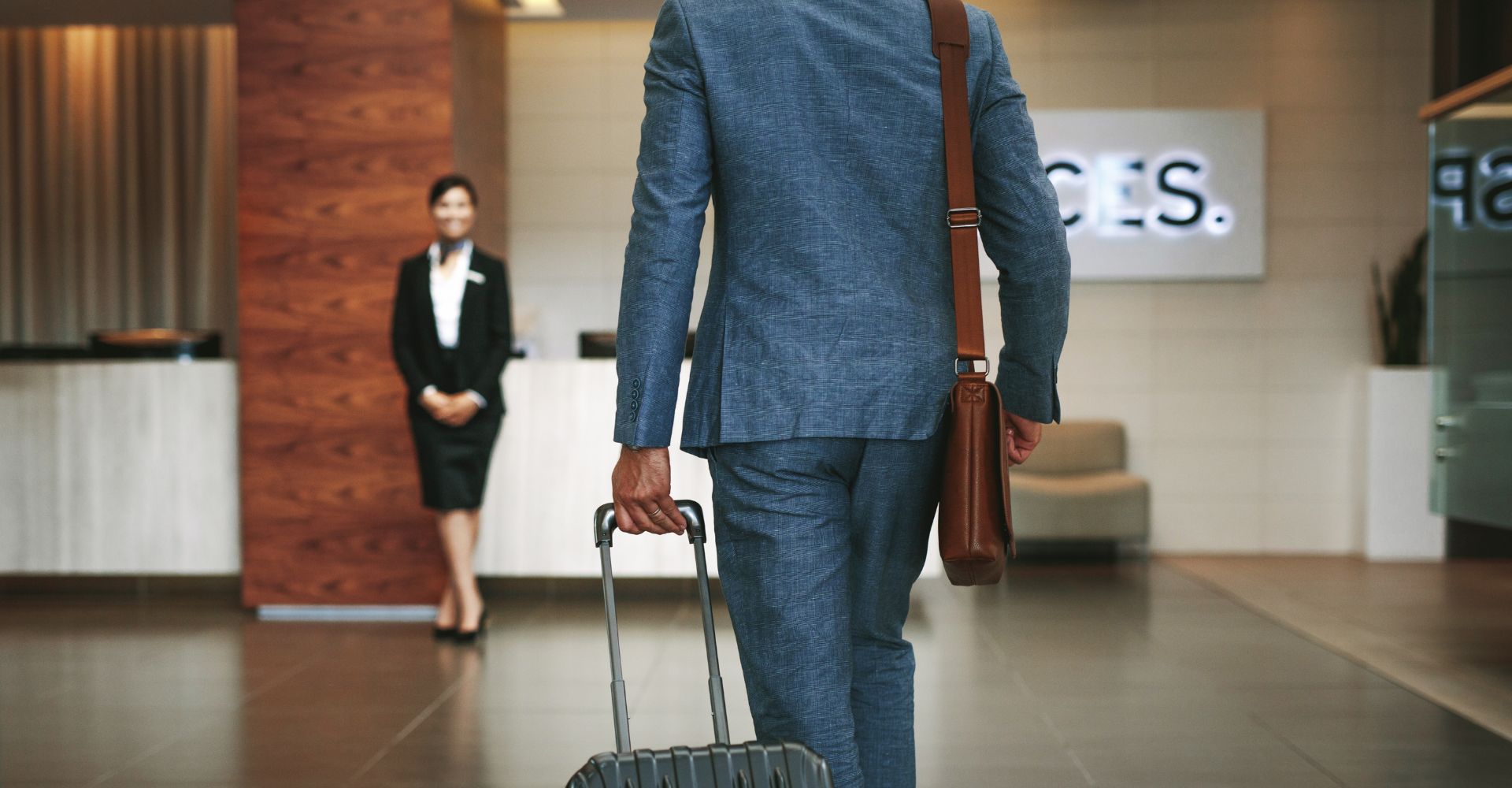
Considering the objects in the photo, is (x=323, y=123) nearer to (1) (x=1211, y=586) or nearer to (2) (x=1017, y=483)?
(2) (x=1017, y=483)

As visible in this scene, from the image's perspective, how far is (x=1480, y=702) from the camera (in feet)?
11.9

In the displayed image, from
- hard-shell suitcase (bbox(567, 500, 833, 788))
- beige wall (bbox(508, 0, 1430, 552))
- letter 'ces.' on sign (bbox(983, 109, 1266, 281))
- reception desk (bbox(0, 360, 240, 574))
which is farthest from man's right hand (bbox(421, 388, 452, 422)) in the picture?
letter 'ces.' on sign (bbox(983, 109, 1266, 281))

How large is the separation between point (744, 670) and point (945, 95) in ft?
2.46

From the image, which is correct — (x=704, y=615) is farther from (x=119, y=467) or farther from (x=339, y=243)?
(x=119, y=467)

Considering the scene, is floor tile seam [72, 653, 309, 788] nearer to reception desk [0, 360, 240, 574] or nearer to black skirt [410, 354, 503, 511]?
black skirt [410, 354, 503, 511]

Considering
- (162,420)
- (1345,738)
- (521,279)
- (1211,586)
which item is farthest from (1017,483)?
(162,420)

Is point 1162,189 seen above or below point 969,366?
above

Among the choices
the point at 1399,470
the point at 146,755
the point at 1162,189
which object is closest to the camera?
the point at 146,755

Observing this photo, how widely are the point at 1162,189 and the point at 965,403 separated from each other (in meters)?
6.09

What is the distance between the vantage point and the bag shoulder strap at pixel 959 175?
1.53 metres

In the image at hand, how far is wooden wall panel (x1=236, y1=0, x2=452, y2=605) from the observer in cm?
509

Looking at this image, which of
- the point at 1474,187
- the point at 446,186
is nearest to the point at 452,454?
the point at 446,186

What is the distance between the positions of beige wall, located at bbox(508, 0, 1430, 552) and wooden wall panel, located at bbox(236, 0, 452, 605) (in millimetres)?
2161

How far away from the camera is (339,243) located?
16.7ft
